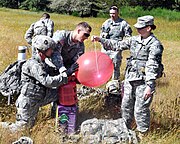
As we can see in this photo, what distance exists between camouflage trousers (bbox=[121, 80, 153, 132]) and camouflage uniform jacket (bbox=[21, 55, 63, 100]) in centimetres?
113

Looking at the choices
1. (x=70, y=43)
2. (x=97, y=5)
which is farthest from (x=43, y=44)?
(x=97, y=5)

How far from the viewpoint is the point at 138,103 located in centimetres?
598

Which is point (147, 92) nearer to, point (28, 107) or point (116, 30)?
point (28, 107)

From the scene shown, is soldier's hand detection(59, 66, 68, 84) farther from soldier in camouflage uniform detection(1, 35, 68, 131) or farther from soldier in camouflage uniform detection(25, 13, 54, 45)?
soldier in camouflage uniform detection(25, 13, 54, 45)

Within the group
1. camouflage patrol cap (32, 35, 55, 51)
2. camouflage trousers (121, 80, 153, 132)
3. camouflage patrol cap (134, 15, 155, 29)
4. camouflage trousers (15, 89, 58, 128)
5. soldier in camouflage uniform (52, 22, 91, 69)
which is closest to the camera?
camouflage patrol cap (32, 35, 55, 51)

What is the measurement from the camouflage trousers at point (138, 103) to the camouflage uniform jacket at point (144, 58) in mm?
111

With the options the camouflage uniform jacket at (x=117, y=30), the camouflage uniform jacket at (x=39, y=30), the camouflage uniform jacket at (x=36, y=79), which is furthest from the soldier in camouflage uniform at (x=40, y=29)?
the camouflage uniform jacket at (x=36, y=79)

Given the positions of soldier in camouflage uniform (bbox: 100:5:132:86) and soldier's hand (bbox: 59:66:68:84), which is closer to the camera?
soldier's hand (bbox: 59:66:68:84)

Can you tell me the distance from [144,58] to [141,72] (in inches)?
7.8

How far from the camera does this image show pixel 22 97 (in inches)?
220

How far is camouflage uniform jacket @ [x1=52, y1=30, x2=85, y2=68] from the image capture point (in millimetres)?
5775

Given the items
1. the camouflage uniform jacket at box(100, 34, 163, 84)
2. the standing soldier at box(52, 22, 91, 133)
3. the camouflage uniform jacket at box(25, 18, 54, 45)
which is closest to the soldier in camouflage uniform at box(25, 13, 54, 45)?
the camouflage uniform jacket at box(25, 18, 54, 45)

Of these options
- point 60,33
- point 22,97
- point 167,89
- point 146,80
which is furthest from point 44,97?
point 167,89

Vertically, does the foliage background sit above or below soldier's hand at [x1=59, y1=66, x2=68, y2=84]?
below
